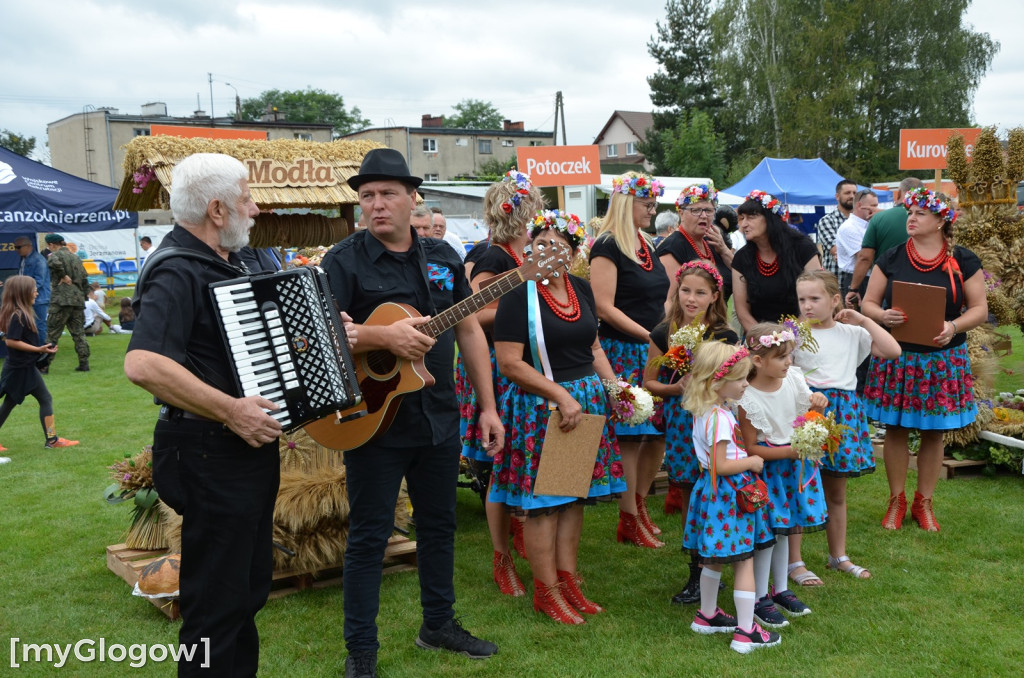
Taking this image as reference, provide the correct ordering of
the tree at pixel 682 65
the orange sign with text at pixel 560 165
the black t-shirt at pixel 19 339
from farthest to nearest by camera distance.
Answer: the tree at pixel 682 65 < the orange sign with text at pixel 560 165 < the black t-shirt at pixel 19 339

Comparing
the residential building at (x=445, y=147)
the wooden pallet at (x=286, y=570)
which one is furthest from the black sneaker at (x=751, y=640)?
the residential building at (x=445, y=147)

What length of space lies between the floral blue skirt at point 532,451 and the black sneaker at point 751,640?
903 millimetres

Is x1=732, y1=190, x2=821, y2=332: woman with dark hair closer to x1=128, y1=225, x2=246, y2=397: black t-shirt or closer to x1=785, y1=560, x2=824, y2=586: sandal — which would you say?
x1=785, y1=560, x2=824, y2=586: sandal

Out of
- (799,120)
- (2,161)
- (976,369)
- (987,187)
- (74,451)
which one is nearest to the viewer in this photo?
(976,369)

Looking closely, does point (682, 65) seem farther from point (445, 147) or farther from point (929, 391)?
point (929, 391)

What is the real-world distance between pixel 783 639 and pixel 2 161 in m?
14.4

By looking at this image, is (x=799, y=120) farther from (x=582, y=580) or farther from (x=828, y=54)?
(x=582, y=580)

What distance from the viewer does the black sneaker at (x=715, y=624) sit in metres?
3.93

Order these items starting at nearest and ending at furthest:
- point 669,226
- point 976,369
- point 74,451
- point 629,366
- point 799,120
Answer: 1. point 629,366
2. point 976,369
3. point 74,451
4. point 669,226
5. point 799,120

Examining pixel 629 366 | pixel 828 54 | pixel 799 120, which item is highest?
pixel 828 54

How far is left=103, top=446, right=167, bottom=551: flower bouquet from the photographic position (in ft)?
15.4

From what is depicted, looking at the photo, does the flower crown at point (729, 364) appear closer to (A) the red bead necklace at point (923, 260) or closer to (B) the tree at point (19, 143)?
(A) the red bead necklace at point (923, 260)

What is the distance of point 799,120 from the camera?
108ft

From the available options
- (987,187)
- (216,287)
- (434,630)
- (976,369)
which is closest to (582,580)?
(434,630)
